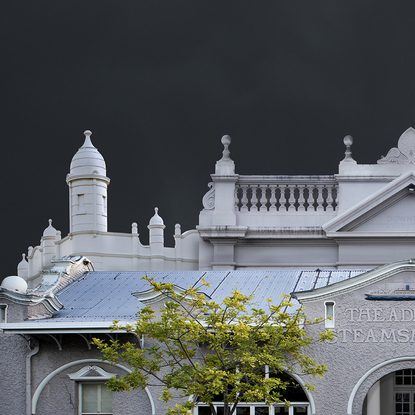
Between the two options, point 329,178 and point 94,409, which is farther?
point 329,178

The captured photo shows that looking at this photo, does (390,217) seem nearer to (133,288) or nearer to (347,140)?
(347,140)

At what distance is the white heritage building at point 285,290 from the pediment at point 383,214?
35 mm

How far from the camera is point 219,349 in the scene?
2153cm

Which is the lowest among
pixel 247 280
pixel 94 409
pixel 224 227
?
pixel 94 409

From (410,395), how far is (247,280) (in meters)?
6.78

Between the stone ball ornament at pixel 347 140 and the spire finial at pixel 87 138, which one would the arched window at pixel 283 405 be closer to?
the stone ball ornament at pixel 347 140

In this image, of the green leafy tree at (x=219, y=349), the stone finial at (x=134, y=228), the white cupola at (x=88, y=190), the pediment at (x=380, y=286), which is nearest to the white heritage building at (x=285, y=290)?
the pediment at (x=380, y=286)

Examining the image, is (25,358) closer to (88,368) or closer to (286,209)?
(88,368)

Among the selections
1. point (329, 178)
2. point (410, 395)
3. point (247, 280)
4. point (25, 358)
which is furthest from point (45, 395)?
point (329, 178)

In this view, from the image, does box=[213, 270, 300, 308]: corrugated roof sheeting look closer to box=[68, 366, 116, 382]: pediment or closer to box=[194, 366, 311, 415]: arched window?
box=[194, 366, 311, 415]: arched window

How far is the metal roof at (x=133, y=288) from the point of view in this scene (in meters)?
25.0

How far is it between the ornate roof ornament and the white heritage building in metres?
0.04

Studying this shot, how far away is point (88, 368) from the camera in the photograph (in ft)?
80.1

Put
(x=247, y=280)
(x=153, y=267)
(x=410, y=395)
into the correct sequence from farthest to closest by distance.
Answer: (x=153, y=267) → (x=410, y=395) → (x=247, y=280)
